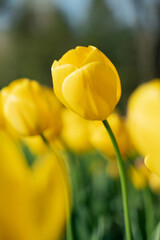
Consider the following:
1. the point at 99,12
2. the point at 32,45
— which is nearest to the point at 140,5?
the point at 99,12

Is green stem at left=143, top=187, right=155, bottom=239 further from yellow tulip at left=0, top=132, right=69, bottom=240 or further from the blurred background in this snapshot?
the blurred background

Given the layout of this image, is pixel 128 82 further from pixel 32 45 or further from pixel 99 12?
pixel 32 45

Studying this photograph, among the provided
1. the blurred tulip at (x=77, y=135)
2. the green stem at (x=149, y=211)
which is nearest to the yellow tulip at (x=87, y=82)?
the green stem at (x=149, y=211)

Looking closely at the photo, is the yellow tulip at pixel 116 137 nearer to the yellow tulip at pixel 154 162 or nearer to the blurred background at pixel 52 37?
the yellow tulip at pixel 154 162

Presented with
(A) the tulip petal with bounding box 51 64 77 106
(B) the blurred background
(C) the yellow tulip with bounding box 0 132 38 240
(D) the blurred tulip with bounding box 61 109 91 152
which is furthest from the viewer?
(B) the blurred background

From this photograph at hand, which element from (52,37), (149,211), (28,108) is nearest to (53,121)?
(28,108)

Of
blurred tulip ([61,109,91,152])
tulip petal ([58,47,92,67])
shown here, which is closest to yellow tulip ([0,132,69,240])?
tulip petal ([58,47,92,67])
